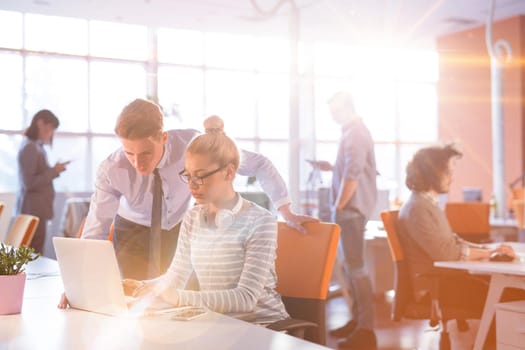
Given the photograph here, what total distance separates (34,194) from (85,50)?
5.58 metres

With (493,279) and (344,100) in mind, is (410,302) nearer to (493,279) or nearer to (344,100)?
(493,279)

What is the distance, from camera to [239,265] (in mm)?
2072

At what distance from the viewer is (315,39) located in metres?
11.8

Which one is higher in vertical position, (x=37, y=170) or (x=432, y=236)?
(x=37, y=170)

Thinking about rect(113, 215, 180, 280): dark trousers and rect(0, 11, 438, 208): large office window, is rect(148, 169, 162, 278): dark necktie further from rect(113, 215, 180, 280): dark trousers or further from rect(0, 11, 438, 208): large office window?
rect(0, 11, 438, 208): large office window

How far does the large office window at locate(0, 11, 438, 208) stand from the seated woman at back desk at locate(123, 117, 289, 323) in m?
7.51

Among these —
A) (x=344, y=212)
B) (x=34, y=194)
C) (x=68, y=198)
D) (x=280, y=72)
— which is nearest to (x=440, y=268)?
(x=344, y=212)

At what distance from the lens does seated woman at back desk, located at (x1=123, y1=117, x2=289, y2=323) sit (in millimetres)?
2023

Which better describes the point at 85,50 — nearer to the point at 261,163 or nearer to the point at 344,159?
the point at 344,159

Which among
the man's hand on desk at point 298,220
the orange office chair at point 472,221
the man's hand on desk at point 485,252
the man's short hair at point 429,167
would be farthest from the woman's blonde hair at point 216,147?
the orange office chair at point 472,221

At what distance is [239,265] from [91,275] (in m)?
0.46

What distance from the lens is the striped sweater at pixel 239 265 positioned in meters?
1.95

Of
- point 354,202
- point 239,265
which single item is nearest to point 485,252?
point 354,202

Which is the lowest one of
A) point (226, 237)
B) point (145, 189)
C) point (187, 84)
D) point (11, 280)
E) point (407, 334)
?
point (407, 334)
